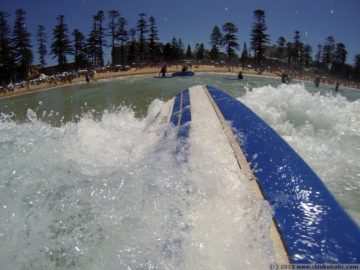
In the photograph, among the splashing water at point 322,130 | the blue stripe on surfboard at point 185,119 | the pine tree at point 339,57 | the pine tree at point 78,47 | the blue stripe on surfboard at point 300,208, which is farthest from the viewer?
the pine tree at point 339,57

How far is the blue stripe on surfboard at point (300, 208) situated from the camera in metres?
1.30

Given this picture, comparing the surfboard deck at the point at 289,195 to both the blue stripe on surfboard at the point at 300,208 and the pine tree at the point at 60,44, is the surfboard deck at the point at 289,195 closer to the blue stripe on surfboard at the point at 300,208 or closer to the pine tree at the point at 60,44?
the blue stripe on surfboard at the point at 300,208

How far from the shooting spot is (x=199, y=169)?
2037mm

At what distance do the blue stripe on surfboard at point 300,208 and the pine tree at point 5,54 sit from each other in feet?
121

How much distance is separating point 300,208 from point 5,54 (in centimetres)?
3933

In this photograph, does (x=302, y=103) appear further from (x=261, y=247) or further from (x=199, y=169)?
(x=261, y=247)

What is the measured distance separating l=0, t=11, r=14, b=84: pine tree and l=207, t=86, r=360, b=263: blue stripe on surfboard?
1454 inches

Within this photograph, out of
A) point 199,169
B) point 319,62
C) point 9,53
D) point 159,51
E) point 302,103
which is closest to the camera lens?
point 199,169

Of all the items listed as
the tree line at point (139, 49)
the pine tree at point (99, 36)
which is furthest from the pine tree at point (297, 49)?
the pine tree at point (99, 36)

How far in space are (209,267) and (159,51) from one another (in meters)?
44.6

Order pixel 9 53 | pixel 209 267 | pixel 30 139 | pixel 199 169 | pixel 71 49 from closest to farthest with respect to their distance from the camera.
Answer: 1. pixel 209 267
2. pixel 199 169
3. pixel 30 139
4. pixel 9 53
5. pixel 71 49

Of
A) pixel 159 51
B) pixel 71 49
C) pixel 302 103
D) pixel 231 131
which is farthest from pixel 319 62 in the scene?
pixel 231 131

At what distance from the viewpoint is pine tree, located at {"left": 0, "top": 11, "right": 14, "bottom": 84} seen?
1323 inches

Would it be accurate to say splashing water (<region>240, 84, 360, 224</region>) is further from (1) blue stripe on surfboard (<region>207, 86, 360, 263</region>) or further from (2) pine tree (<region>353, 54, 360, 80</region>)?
(2) pine tree (<region>353, 54, 360, 80</region>)
